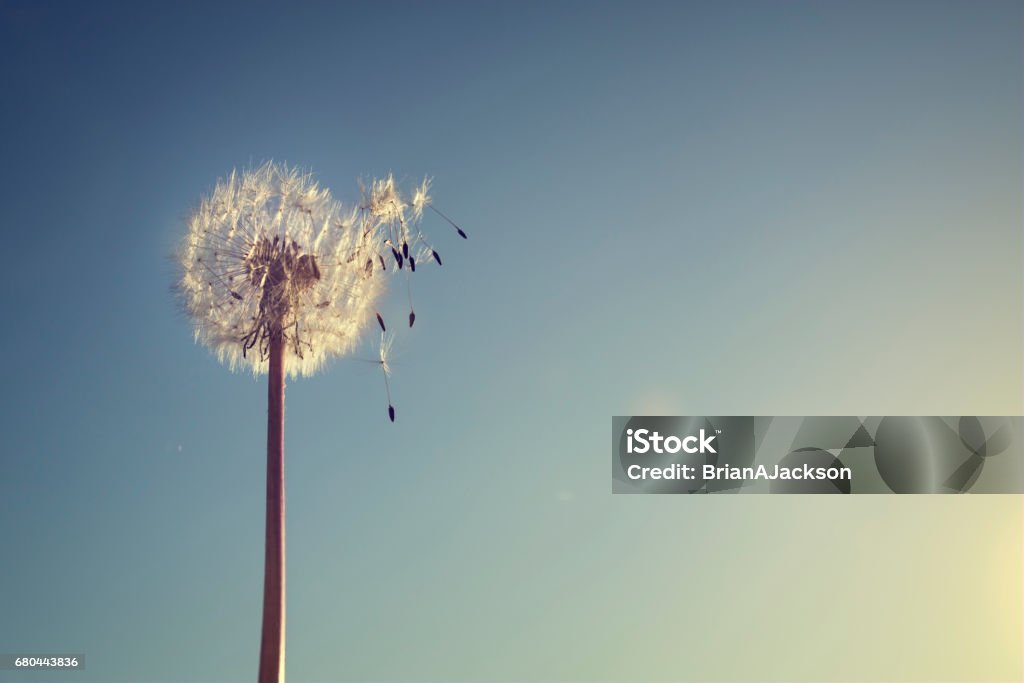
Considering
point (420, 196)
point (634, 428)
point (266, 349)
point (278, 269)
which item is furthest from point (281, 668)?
point (634, 428)

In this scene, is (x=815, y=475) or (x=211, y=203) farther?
(x=815, y=475)

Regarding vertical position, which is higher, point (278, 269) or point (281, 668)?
point (278, 269)

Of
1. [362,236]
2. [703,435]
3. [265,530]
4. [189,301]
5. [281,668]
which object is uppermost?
[362,236]

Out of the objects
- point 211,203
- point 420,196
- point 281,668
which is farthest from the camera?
point 211,203

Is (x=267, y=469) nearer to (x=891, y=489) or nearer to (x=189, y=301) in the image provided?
(x=189, y=301)

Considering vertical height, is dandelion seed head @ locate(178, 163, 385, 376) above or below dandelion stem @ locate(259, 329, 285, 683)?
above

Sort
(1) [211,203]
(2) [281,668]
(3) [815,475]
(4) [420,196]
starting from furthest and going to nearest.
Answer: (3) [815,475] < (1) [211,203] < (4) [420,196] < (2) [281,668]

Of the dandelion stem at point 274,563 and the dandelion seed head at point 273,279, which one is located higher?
the dandelion seed head at point 273,279
